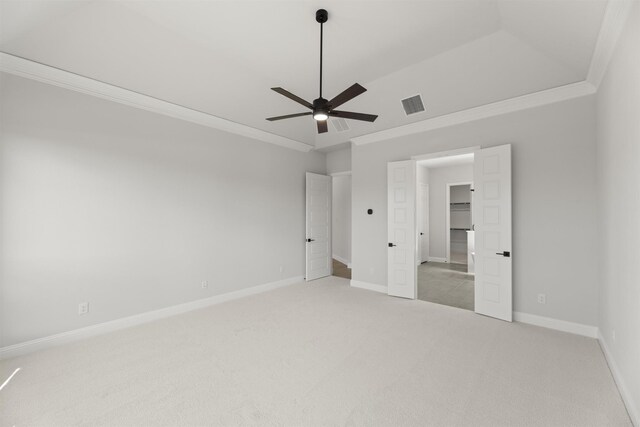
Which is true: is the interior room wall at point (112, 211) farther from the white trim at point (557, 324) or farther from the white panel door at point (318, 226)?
the white trim at point (557, 324)

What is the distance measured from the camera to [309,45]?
3.11 metres

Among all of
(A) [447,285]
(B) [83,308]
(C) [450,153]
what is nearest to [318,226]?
(A) [447,285]

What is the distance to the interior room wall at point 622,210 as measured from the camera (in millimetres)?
1815

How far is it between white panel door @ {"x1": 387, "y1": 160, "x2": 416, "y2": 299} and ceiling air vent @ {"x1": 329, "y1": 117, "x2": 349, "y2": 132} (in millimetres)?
1111

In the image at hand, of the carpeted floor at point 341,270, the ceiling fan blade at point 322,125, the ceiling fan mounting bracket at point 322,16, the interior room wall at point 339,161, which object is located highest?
the ceiling fan mounting bracket at point 322,16

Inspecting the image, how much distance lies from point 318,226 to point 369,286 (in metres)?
1.78

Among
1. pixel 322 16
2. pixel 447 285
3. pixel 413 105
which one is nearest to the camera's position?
pixel 322 16

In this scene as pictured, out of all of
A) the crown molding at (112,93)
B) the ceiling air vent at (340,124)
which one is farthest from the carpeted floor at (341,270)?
the crown molding at (112,93)

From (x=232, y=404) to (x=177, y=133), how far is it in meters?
3.67

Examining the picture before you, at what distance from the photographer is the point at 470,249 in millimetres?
6531

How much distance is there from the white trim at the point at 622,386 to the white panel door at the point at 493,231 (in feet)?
3.23

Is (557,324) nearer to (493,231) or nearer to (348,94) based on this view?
(493,231)

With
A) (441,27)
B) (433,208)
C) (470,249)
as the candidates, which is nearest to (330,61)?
(441,27)

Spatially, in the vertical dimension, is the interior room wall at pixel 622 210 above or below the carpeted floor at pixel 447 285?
above
